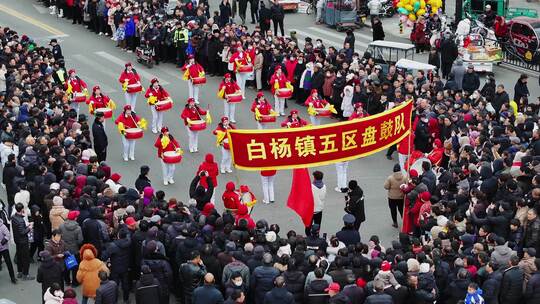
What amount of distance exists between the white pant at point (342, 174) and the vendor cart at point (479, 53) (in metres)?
9.84

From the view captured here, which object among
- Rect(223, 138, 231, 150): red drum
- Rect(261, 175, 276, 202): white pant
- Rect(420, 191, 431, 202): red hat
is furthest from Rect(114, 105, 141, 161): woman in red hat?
Rect(420, 191, 431, 202): red hat

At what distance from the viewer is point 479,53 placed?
34781mm

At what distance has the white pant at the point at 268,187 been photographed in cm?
2530

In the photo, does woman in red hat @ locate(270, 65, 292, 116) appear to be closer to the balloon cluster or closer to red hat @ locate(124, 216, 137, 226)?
the balloon cluster

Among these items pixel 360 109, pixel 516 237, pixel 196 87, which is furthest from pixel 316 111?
pixel 516 237

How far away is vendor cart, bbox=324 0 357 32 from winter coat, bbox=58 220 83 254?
21872mm

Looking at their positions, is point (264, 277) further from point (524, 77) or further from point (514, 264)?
point (524, 77)

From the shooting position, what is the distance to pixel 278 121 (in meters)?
31.0

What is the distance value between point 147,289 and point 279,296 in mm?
2314

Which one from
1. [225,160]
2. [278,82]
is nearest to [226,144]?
[225,160]

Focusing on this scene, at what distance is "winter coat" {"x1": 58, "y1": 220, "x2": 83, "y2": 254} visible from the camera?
20.4m

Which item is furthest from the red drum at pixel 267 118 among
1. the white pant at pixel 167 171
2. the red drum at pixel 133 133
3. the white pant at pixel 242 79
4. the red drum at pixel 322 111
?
the white pant at pixel 242 79

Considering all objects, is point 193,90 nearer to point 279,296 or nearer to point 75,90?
point 75,90

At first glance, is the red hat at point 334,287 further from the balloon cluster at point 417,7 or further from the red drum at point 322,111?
the balloon cluster at point 417,7
